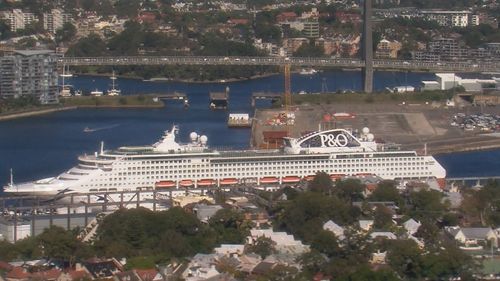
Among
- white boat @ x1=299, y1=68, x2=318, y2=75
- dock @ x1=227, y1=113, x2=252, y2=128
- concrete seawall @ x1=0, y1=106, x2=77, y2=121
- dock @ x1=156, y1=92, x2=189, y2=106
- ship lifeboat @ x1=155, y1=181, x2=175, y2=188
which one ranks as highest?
white boat @ x1=299, y1=68, x2=318, y2=75

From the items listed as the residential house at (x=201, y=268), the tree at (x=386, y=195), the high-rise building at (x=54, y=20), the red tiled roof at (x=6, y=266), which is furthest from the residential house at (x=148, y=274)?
the high-rise building at (x=54, y=20)

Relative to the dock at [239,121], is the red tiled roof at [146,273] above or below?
below

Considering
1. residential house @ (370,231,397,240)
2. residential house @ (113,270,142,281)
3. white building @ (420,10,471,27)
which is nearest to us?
residential house @ (113,270,142,281)

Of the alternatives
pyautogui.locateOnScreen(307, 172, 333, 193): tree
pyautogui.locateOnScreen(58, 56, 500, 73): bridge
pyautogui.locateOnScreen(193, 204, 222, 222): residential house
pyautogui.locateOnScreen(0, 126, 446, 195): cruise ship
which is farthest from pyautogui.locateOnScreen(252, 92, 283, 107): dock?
pyautogui.locateOnScreen(193, 204, 222, 222): residential house

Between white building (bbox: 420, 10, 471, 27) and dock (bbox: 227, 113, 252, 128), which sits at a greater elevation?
white building (bbox: 420, 10, 471, 27)

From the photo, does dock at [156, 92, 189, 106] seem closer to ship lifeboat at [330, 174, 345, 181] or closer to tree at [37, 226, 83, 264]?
ship lifeboat at [330, 174, 345, 181]

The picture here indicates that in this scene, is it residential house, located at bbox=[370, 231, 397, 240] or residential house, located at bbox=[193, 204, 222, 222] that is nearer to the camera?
residential house, located at bbox=[370, 231, 397, 240]

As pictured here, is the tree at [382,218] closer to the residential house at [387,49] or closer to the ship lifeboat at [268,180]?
the ship lifeboat at [268,180]
